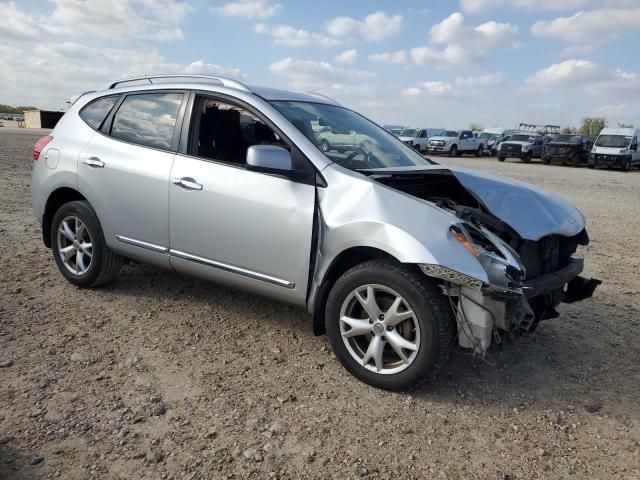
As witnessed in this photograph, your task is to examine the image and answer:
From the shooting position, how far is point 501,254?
310 centimetres

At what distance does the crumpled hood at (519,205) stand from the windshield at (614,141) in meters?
27.3

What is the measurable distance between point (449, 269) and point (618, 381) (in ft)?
5.30

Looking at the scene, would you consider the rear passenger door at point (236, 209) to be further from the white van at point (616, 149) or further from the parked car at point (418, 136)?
the parked car at point (418, 136)

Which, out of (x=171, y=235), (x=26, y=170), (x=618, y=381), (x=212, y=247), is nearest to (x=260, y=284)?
(x=212, y=247)

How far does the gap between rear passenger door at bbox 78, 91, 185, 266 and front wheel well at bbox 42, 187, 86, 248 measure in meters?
0.28

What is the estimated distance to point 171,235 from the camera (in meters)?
4.03

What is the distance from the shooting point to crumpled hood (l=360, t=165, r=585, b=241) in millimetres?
3379

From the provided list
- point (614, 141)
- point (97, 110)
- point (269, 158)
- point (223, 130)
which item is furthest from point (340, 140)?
point (614, 141)

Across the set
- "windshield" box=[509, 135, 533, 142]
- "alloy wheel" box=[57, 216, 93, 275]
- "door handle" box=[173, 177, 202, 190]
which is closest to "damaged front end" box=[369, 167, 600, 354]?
"door handle" box=[173, 177, 202, 190]

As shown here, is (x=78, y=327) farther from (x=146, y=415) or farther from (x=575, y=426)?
(x=575, y=426)

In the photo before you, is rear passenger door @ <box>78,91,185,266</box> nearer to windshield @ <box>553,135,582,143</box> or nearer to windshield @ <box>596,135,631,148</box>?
windshield @ <box>596,135,631,148</box>

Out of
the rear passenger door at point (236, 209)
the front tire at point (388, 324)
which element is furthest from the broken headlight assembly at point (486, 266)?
the rear passenger door at point (236, 209)

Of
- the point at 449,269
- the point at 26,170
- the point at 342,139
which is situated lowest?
the point at 26,170

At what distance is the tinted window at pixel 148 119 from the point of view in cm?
416
